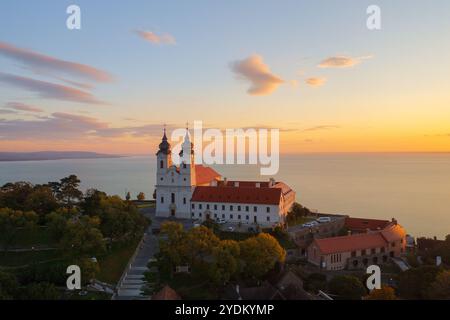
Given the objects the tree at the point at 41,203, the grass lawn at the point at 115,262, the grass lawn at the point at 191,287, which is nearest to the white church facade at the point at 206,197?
the grass lawn at the point at 115,262

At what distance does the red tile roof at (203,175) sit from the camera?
165 ft

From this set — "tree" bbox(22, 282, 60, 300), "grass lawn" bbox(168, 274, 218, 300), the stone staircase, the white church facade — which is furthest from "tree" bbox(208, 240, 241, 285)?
the white church facade

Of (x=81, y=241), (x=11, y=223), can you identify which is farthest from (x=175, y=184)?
(x=11, y=223)

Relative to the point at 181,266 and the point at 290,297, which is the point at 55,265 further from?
the point at 290,297

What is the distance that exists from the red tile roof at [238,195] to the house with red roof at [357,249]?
24.0ft

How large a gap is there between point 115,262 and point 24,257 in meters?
7.87

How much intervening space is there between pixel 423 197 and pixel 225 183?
56.3m

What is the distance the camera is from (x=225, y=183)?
52.9 m

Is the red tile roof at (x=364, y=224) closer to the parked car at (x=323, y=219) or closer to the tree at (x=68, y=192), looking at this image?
the parked car at (x=323, y=219)

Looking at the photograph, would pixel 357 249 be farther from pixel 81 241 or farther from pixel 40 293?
pixel 40 293

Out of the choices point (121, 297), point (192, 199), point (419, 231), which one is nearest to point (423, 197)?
point (419, 231)

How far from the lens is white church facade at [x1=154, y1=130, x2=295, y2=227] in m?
44.2
